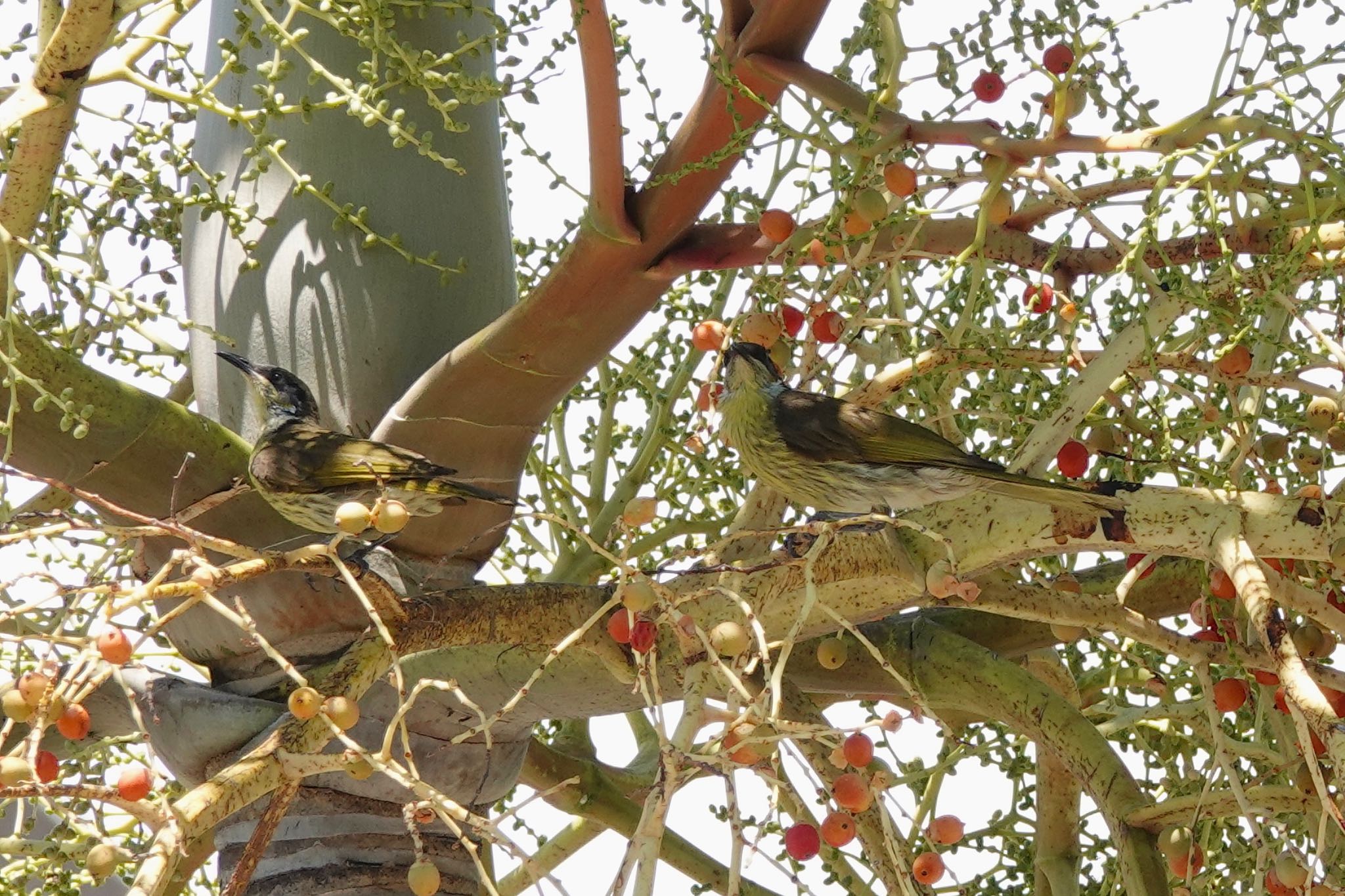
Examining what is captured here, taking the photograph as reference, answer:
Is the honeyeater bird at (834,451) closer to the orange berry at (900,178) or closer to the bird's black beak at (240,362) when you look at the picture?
the orange berry at (900,178)

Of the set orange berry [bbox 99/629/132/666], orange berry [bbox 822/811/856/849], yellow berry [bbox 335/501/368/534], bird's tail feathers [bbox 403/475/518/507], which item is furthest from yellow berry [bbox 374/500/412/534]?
bird's tail feathers [bbox 403/475/518/507]

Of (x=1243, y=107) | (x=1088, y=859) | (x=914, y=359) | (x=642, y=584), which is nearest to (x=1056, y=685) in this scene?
(x=1088, y=859)

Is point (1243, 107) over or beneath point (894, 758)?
→ over

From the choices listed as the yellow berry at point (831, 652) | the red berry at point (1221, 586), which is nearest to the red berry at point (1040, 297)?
the red berry at point (1221, 586)

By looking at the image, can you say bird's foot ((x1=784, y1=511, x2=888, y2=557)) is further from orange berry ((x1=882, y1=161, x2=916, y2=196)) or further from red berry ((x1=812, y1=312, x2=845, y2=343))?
orange berry ((x1=882, y1=161, x2=916, y2=196))

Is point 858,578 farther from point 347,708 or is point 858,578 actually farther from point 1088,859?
point 1088,859

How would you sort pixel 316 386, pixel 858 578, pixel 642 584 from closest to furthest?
pixel 642 584, pixel 858 578, pixel 316 386

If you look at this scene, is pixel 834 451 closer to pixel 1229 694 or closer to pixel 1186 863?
pixel 1229 694

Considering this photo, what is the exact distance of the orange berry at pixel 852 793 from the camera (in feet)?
6.61

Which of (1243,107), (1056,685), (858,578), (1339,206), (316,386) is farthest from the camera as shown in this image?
(1056,685)

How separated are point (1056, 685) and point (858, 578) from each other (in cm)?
119

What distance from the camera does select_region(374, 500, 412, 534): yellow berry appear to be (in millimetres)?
1924

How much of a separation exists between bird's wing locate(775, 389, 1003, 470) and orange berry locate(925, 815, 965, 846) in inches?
26.8

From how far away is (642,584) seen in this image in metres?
1.86
